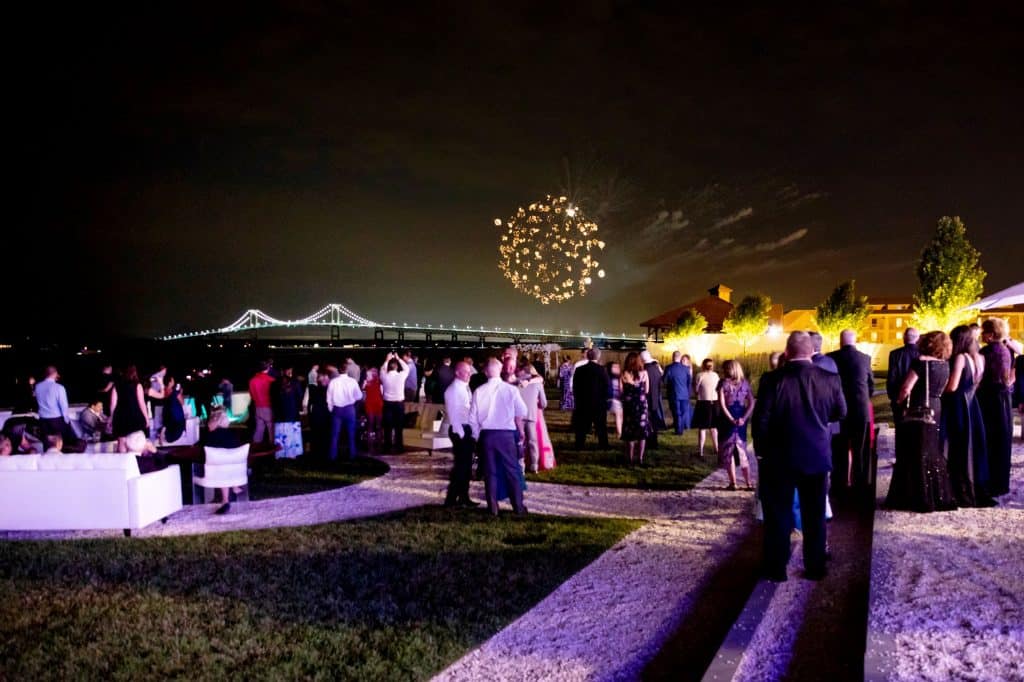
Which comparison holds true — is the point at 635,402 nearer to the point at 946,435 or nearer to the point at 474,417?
the point at 474,417

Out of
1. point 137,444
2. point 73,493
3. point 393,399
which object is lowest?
point 73,493

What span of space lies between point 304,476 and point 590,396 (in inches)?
177

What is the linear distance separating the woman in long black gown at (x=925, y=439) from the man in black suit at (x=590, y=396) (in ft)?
16.9

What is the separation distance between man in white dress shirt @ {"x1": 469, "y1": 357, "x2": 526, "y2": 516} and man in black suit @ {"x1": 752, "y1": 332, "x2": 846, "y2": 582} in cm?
295

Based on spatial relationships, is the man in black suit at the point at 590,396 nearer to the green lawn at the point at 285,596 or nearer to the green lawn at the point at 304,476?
the green lawn at the point at 304,476

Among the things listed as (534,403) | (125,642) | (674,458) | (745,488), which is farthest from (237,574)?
(674,458)

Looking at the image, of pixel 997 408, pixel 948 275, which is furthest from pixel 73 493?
pixel 948 275

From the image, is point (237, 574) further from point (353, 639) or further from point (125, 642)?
point (353, 639)

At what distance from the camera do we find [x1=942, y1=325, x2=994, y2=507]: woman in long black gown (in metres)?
6.97

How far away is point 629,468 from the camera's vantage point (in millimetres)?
10547

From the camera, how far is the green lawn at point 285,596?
430 cm

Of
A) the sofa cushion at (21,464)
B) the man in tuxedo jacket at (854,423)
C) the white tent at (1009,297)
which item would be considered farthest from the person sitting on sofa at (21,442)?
the white tent at (1009,297)

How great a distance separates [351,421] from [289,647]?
7499 millimetres

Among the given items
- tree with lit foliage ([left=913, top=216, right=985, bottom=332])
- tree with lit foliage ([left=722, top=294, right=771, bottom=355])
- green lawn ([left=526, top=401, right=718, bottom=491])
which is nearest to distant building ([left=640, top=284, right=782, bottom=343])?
tree with lit foliage ([left=722, top=294, right=771, bottom=355])
